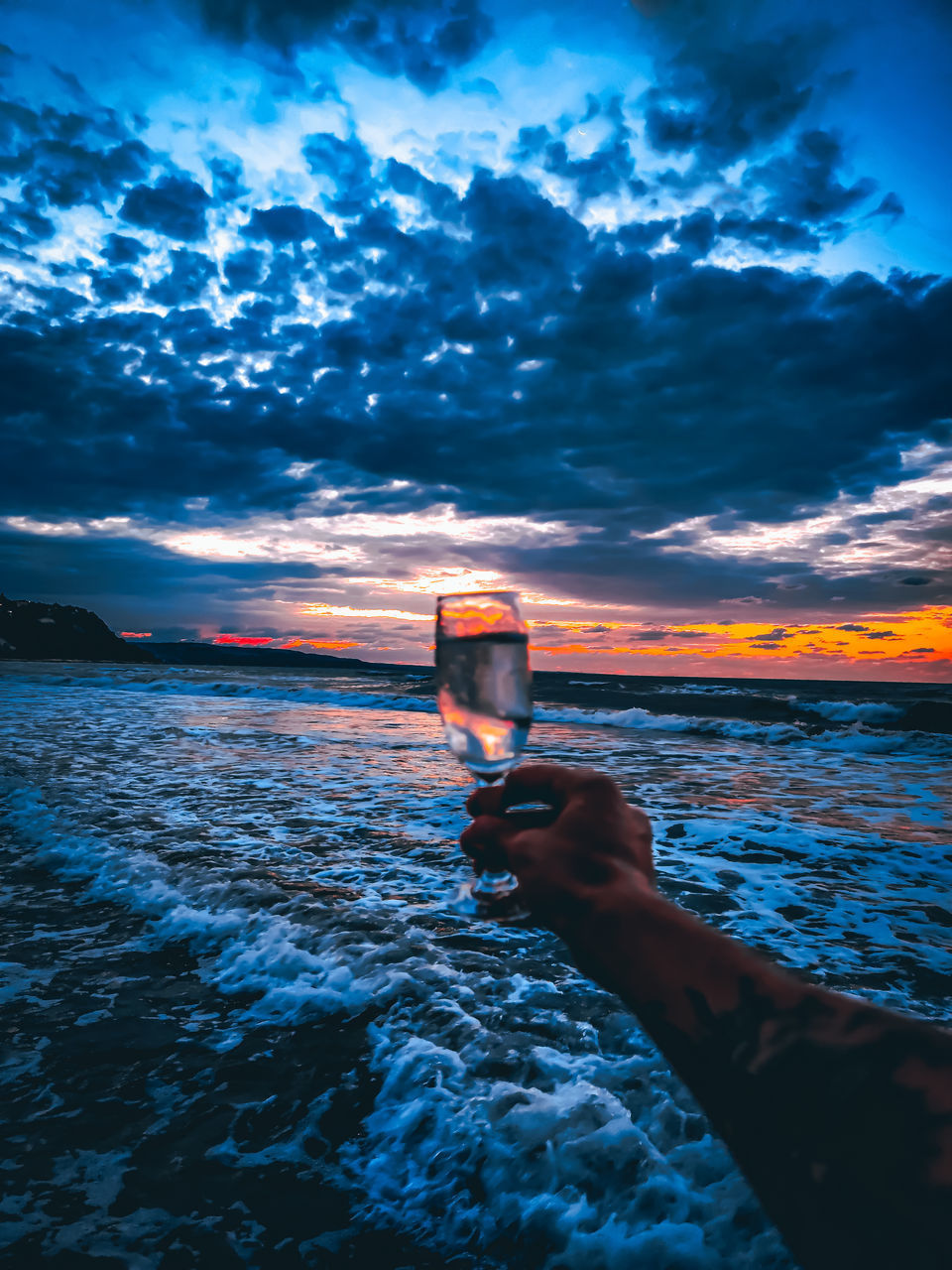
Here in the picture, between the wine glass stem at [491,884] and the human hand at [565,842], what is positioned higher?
the human hand at [565,842]

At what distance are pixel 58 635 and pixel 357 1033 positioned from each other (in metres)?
84.0

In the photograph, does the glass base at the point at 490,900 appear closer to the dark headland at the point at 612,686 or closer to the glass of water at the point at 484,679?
the glass of water at the point at 484,679

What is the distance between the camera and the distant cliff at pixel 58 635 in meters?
67.3

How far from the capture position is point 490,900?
1437mm

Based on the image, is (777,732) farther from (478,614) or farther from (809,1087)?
(809,1087)

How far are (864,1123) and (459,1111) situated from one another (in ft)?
4.50

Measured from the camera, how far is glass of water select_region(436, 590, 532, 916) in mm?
1659

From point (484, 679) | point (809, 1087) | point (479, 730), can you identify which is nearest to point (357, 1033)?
point (479, 730)

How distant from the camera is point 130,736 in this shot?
8.53 meters

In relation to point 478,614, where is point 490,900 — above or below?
below

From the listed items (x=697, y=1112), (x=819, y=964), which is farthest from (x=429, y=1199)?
(x=819, y=964)

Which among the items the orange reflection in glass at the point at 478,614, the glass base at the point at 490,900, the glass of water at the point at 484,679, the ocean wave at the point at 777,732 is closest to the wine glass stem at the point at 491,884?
the glass base at the point at 490,900

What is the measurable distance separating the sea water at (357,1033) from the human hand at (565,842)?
0.86 meters

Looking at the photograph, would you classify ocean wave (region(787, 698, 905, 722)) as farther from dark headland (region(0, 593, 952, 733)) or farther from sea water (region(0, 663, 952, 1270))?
sea water (region(0, 663, 952, 1270))
